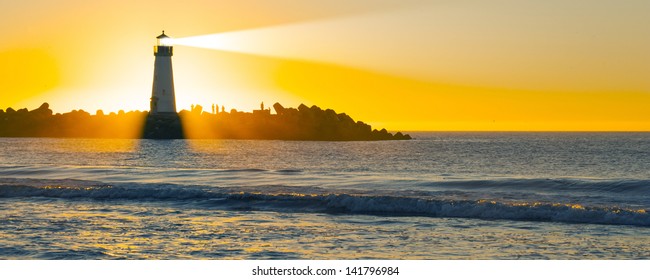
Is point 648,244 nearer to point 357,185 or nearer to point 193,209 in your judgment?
point 193,209

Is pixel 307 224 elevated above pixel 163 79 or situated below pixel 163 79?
below

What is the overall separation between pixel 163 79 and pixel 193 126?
109 ft

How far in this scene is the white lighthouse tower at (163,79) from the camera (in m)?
96.0

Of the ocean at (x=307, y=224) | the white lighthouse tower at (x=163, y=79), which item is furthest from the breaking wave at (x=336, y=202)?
the white lighthouse tower at (x=163, y=79)

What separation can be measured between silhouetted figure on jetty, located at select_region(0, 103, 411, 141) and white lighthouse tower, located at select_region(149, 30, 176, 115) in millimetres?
3941

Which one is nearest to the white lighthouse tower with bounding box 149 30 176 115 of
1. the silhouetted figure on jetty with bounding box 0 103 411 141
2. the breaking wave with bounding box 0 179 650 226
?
the silhouetted figure on jetty with bounding box 0 103 411 141

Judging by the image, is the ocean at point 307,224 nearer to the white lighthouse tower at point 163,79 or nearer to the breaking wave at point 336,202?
the breaking wave at point 336,202

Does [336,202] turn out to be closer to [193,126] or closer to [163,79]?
[163,79]

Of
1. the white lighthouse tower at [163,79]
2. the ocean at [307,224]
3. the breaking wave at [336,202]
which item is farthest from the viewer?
the white lighthouse tower at [163,79]

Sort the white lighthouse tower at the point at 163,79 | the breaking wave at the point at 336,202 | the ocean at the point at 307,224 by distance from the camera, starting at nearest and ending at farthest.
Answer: the ocean at the point at 307,224 < the breaking wave at the point at 336,202 < the white lighthouse tower at the point at 163,79

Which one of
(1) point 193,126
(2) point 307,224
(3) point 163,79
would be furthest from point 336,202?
(1) point 193,126

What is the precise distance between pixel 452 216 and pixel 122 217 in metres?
Result: 8.97

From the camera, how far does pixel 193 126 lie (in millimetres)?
132250

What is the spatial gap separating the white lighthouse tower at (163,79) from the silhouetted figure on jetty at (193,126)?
3941 millimetres
